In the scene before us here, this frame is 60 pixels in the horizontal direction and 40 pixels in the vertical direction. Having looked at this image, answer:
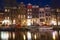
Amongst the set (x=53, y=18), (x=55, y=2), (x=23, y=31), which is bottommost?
(x=23, y=31)

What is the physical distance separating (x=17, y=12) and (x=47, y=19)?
1935 millimetres

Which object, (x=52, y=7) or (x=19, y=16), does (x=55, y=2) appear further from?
(x=19, y=16)

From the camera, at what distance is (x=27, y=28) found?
8.72m

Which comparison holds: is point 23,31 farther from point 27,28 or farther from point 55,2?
point 55,2

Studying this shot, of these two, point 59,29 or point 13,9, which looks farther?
point 13,9

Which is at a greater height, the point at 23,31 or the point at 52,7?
the point at 52,7

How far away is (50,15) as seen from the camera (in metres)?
9.95

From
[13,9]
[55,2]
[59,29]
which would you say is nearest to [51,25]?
[59,29]

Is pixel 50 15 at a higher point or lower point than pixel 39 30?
higher

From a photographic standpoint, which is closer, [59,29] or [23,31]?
[59,29]

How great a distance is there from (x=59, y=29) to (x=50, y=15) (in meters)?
1.49

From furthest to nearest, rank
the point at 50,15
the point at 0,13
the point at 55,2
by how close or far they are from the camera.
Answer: the point at 50,15 < the point at 0,13 < the point at 55,2

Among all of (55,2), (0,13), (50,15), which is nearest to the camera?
(55,2)

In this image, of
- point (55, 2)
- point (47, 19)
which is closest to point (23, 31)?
point (47, 19)
